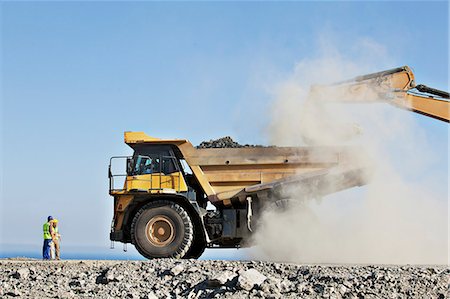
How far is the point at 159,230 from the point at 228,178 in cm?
217

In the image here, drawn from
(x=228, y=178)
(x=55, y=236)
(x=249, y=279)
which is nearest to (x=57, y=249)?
(x=55, y=236)

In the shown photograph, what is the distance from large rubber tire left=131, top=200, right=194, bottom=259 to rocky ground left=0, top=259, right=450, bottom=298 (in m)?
2.11

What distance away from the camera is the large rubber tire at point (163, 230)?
55.9 ft

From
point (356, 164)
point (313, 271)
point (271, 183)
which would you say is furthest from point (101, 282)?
point (356, 164)

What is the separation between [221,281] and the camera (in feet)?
39.3

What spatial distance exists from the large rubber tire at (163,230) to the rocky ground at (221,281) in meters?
2.11

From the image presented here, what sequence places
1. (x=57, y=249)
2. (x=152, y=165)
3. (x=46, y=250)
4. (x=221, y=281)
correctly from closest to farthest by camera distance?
1. (x=221, y=281)
2. (x=152, y=165)
3. (x=46, y=250)
4. (x=57, y=249)

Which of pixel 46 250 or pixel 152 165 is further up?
pixel 152 165

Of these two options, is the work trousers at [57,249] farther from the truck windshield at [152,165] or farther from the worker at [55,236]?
the truck windshield at [152,165]

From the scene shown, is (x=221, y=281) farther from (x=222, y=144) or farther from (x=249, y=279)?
(x=222, y=144)

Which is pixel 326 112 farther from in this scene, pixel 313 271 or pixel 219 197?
pixel 313 271

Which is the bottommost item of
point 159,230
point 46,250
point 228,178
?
point 46,250

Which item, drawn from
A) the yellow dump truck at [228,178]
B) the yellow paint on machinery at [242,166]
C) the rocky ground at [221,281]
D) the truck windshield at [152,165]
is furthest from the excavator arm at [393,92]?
the rocky ground at [221,281]

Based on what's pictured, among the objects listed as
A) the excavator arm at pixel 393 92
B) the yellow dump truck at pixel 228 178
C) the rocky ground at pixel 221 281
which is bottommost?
the rocky ground at pixel 221 281
